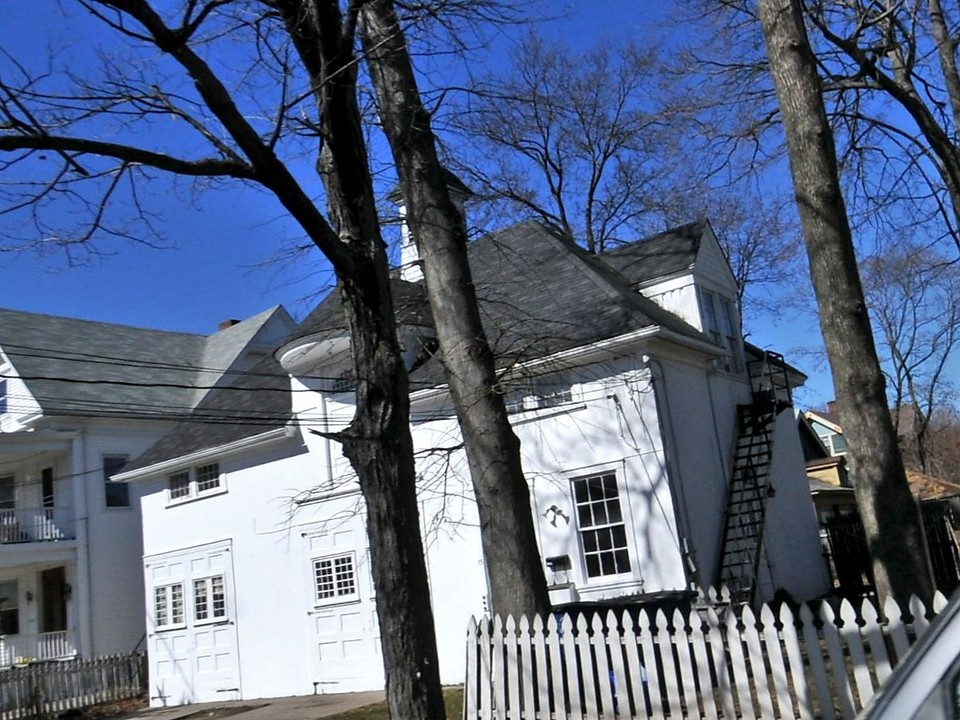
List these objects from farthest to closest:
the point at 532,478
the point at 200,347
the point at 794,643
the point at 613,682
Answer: the point at 200,347
the point at 532,478
the point at 613,682
the point at 794,643

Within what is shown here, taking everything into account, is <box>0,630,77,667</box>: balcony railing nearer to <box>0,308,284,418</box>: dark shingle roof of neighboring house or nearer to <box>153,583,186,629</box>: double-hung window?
<box>153,583,186,629</box>: double-hung window

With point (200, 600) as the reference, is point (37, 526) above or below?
above

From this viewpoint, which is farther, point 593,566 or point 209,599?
point 209,599

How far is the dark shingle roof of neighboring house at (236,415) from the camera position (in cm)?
2036

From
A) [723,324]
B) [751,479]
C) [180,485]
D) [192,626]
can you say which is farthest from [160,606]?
[723,324]

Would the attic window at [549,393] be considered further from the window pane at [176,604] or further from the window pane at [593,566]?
the window pane at [176,604]

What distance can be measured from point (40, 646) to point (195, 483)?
312 inches

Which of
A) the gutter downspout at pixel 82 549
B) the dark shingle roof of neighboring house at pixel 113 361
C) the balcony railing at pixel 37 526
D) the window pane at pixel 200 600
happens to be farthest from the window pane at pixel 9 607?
the window pane at pixel 200 600

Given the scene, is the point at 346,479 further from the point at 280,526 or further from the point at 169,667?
the point at 169,667

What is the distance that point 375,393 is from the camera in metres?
6.36

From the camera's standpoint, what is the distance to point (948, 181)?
49.7 feet

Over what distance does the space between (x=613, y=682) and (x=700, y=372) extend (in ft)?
32.6

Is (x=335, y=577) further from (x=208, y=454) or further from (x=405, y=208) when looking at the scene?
(x=405, y=208)

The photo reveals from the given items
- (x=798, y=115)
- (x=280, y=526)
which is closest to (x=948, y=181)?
(x=798, y=115)
